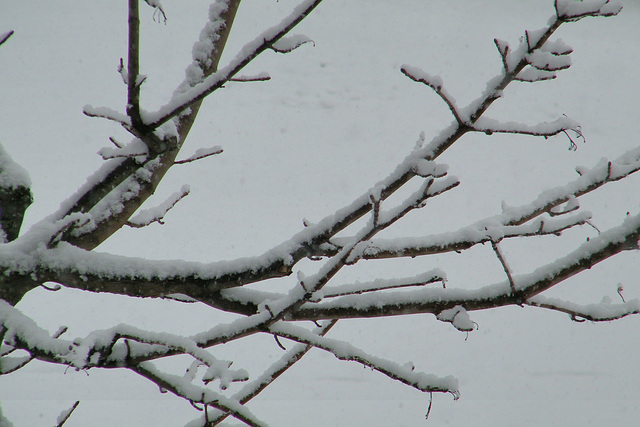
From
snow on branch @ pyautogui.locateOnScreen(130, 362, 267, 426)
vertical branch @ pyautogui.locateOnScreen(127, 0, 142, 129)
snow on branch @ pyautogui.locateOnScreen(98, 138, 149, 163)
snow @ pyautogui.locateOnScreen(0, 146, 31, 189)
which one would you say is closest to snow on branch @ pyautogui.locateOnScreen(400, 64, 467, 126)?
vertical branch @ pyautogui.locateOnScreen(127, 0, 142, 129)

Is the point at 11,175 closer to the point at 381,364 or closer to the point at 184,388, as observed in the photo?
the point at 184,388

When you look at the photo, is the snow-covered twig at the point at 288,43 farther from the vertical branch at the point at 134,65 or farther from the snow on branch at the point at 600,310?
the snow on branch at the point at 600,310

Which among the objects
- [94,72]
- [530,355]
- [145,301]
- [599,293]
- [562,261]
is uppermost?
[94,72]

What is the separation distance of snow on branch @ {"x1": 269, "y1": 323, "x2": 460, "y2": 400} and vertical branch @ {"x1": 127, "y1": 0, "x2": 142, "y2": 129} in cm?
49

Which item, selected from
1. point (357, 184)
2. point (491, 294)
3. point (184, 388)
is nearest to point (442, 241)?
point (491, 294)

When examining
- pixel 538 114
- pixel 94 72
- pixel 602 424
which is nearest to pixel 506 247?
pixel 602 424

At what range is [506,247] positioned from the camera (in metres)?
5.15

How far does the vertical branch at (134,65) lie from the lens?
0.78 m

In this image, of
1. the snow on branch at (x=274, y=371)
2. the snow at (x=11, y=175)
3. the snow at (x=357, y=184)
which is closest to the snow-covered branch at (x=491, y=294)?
the snow at (x=357, y=184)

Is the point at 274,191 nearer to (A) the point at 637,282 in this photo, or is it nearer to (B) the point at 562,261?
(A) the point at 637,282

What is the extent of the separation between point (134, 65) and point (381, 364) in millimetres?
721

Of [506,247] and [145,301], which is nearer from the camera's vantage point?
[145,301]

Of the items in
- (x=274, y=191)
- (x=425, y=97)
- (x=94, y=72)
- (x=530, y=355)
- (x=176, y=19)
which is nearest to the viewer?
(x=530, y=355)

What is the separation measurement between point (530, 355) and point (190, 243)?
338 cm
